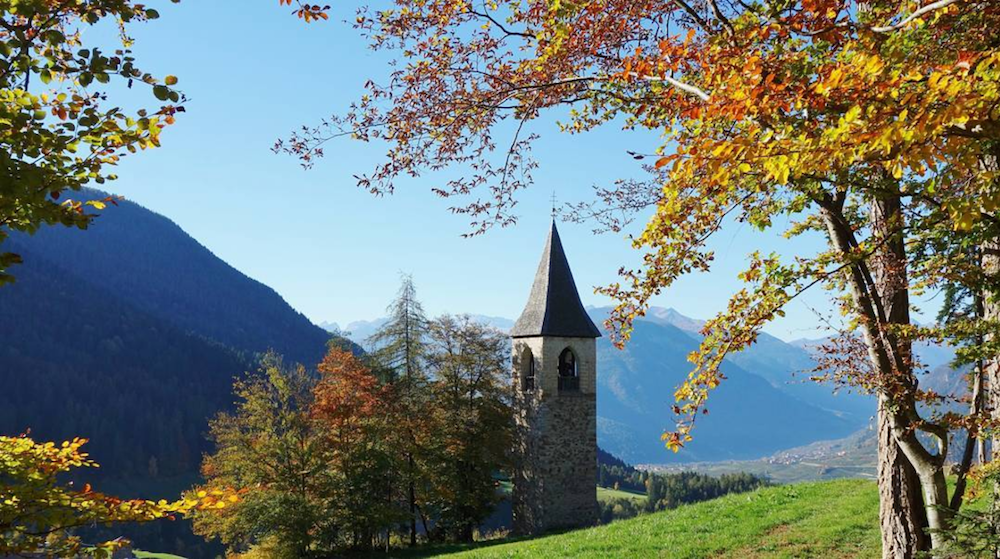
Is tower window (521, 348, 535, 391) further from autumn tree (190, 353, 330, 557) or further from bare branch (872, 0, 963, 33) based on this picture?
bare branch (872, 0, 963, 33)

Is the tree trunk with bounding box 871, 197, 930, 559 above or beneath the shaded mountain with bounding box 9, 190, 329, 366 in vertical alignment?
beneath

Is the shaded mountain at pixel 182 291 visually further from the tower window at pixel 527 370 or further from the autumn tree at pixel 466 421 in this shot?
the tower window at pixel 527 370

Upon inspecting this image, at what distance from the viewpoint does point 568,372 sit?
102ft

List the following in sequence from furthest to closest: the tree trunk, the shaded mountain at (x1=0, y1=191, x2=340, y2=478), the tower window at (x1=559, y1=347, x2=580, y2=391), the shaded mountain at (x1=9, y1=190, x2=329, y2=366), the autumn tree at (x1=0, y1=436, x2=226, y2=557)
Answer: the shaded mountain at (x1=9, y1=190, x2=329, y2=366), the shaded mountain at (x1=0, y1=191, x2=340, y2=478), the tower window at (x1=559, y1=347, x2=580, y2=391), the tree trunk, the autumn tree at (x1=0, y1=436, x2=226, y2=557)

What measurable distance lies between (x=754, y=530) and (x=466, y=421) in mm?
19347

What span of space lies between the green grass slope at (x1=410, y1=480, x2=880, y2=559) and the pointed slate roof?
14554mm

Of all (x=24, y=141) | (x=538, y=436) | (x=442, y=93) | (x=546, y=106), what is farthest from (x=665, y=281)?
(x=538, y=436)

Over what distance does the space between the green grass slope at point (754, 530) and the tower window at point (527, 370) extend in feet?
49.5

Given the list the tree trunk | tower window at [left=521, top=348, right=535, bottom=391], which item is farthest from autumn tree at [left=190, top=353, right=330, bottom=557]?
the tree trunk

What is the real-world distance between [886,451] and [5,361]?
444ft

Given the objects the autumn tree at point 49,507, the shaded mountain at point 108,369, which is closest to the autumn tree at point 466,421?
the autumn tree at point 49,507

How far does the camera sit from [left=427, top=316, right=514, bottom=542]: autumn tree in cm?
2978

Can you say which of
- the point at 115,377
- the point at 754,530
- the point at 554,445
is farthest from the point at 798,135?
the point at 115,377

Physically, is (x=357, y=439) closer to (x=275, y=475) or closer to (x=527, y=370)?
(x=275, y=475)
